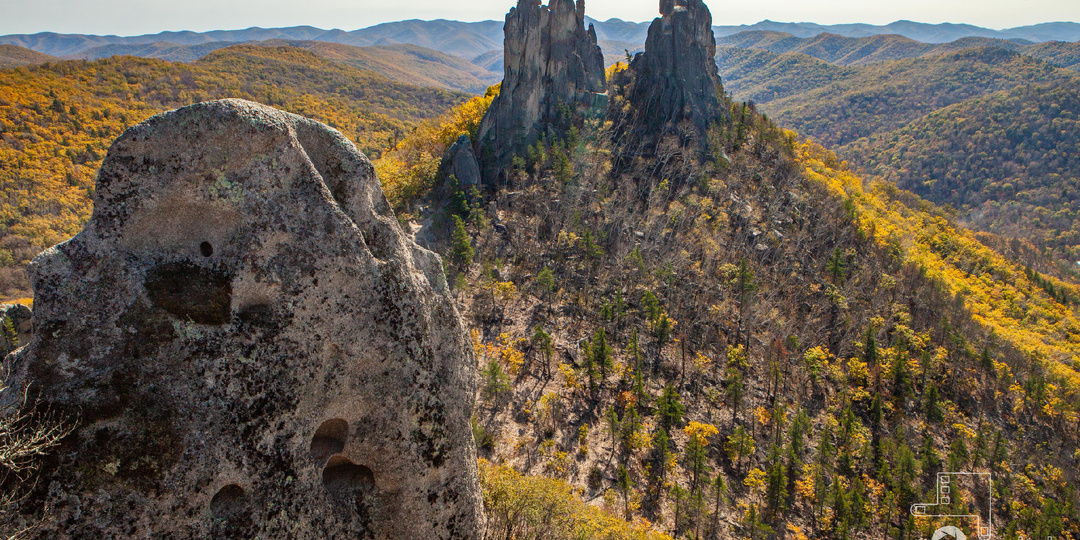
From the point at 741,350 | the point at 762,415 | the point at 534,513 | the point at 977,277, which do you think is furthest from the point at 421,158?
the point at 977,277

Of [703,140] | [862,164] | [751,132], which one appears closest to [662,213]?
[703,140]

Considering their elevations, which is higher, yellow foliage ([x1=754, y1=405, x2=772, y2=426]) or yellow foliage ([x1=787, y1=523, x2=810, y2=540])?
yellow foliage ([x1=754, y1=405, x2=772, y2=426])

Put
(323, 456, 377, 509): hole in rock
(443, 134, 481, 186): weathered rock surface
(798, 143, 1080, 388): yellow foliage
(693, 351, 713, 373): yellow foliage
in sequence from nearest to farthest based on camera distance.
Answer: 1. (323, 456, 377, 509): hole in rock
2. (693, 351, 713, 373): yellow foliage
3. (798, 143, 1080, 388): yellow foliage
4. (443, 134, 481, 186): weathered rock surface

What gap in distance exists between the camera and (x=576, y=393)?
37.3 metres

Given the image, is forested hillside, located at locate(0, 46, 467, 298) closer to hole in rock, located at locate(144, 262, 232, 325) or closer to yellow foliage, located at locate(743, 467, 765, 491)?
hole in rock, located at locate(144, 262, 232, 325)

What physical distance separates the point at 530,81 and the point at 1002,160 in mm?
198658

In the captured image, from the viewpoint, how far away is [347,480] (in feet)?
30.8

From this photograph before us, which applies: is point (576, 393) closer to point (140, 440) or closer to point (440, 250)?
point (440, 250)

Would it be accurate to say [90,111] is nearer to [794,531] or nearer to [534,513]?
[534,513]

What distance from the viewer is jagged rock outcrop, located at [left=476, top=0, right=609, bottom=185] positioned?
65812 mm

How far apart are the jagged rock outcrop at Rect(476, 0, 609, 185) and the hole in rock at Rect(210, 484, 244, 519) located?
5766 centimetres

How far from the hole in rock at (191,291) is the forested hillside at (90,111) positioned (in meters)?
83.6

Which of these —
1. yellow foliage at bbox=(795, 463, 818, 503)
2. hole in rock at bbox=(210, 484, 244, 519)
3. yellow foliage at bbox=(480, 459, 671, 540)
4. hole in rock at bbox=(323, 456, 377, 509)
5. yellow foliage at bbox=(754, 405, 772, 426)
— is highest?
hole in rock at bbox=(210, 484, 244, 519)
